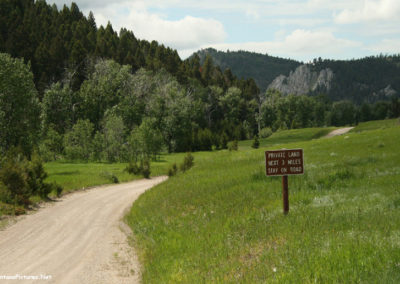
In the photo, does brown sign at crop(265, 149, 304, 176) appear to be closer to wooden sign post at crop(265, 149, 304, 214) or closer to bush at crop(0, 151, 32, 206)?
wooden sign post at crop(265, 149, 304, 214)

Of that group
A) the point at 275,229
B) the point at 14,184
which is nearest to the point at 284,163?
the point at 275,229

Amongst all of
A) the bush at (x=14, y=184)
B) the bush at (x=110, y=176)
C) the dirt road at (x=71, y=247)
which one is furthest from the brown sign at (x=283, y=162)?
the bush at (x=110, y=176)

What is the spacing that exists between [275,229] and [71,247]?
8.27 metres

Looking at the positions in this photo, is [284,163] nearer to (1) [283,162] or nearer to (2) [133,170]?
(1) [283,162]

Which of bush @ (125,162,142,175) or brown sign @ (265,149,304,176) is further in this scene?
bush @ (125,162,142,175)

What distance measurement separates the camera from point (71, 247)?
15.0m

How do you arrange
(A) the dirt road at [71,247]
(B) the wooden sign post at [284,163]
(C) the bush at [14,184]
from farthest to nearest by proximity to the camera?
(C) the bush at [14,184] → (B) the wooden sign post at [284,163] → (A) the dirt road at [71,247]

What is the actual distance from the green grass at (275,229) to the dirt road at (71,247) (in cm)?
92

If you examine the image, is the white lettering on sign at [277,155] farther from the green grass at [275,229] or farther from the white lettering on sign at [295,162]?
the green grass at [275,229]

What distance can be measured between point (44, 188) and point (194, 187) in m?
11.3

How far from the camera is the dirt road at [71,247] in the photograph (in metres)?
12.0

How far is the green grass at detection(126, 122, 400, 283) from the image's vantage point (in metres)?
7.89

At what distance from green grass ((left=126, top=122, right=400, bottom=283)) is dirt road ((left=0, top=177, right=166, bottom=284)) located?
923mm

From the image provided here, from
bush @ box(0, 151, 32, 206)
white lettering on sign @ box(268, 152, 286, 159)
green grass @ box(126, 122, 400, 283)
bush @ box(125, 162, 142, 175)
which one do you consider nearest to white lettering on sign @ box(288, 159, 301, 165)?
white lettering on sign @ box(268, 152, 286, 159)
